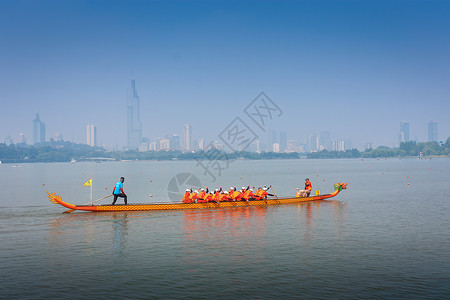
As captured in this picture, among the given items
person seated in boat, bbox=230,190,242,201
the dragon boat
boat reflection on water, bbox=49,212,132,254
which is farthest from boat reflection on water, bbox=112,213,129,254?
person seated in boat, bbox=230,190,242,201

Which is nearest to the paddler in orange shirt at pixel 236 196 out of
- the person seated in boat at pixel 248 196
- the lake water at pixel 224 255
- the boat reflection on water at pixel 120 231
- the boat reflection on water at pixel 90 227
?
the person seated in boat at pixel 248 196

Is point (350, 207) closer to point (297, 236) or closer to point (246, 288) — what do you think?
point (297, 236)

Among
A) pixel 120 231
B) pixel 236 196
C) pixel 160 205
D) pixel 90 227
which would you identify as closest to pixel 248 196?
pixel 236 196

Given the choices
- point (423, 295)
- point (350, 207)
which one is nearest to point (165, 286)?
point (423, 295)

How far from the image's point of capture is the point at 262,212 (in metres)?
35.2

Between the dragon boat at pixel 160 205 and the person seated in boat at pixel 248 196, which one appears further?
the person seated in boat at pixel 248 196

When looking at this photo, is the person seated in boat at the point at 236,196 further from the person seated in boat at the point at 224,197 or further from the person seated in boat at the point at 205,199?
the person seated in boat at the point at 205,199

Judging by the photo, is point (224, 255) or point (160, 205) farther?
point (160, 205)

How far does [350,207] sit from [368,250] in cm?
1898

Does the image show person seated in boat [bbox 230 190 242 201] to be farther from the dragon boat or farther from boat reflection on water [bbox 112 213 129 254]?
boat reflection on water [bbox 112 213 129 254]

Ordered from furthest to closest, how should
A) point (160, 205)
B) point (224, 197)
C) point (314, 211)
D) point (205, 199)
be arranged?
point (224, 197) → point (205, 199) → point (314, 211) → point (160, 205)

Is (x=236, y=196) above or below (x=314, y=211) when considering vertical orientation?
above

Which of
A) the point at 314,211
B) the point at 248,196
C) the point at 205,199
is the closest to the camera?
the point at 314,211

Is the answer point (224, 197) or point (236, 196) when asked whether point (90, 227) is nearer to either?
point (224, 197)
